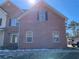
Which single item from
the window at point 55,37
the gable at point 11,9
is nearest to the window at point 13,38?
the gable at point 11,9

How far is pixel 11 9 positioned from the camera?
30406mm

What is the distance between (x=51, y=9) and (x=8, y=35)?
10.1 metres

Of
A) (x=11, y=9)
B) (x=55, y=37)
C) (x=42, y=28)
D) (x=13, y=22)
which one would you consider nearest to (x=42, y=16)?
(x=42, y=28)

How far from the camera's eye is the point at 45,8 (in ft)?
78.4

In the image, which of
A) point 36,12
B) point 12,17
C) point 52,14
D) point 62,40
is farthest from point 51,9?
point 12,17

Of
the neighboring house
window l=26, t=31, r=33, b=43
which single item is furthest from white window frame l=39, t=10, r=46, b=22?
window l=26, t=31, r=33, b=43

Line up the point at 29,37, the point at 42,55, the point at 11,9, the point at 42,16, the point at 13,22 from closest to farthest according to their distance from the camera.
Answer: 1. the point at 42,55
2. the point at 29,37
3. the point at 42,16
4. the point at 13,22
5. the point at 11,9

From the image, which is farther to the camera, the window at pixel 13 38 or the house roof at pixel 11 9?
the house roof at pixel 11 9

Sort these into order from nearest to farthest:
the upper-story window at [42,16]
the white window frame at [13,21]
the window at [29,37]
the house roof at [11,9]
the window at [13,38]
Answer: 1. the window at [29,37]
2. the upper-story window at [42,16]
3. the window at [13,38]
4. the white window frame at [13,21]
5. the house roof at [11,9]

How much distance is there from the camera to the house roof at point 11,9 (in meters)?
29.6

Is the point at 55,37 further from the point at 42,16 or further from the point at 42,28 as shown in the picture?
the point at 42,16

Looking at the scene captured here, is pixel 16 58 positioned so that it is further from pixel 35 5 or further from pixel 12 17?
pixel 12 17

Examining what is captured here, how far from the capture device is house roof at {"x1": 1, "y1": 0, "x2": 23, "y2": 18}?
29.6 m

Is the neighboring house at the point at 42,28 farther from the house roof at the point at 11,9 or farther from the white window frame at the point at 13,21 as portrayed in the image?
the house roof at the point at 11,9
